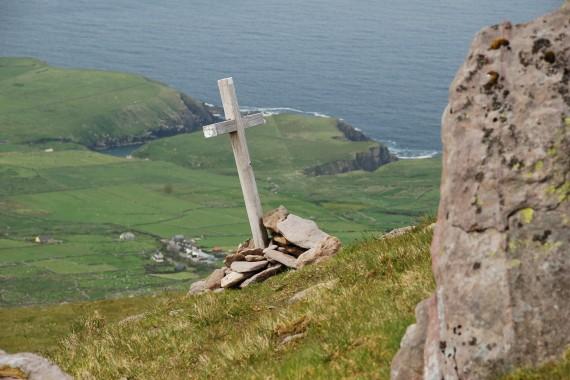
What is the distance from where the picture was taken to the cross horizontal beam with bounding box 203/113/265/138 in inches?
1084

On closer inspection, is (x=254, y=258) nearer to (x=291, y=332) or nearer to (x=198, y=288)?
(x=198, y=288)

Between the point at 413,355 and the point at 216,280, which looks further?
the point at 216,280

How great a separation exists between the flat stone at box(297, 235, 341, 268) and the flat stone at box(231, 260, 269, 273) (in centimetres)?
134

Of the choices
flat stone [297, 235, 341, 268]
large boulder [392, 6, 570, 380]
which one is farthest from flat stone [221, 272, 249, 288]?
large boulder [392, 6, 570, 380]

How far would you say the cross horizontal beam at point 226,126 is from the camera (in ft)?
90.3

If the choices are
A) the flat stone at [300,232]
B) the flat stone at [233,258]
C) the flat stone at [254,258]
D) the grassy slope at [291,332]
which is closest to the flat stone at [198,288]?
the flat stone at [233,258]

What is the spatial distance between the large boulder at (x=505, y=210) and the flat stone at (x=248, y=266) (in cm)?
1727

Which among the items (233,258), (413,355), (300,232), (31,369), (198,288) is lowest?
(198,288)

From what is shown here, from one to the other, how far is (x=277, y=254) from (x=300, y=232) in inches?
49.4

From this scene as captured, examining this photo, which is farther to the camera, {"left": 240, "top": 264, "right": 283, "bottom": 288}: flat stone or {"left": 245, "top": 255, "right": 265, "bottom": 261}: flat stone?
{"left": 245, "top": 255, "right": 265, "bottom": 261}: flat stone

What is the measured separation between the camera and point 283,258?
26594 mm

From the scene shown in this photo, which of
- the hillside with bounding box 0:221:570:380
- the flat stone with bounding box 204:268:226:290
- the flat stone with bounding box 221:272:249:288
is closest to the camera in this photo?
the hillside with bounding box 0:221:570:380

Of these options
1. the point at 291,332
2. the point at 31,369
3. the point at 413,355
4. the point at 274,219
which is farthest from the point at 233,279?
the point at 413,355

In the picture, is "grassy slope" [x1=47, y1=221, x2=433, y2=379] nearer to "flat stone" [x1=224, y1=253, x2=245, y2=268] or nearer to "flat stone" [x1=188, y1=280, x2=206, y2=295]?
"flat stone" [x1=188, y1=280, x2=206, y2=295]
